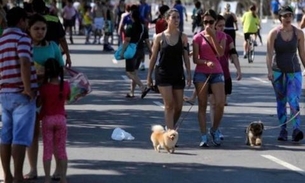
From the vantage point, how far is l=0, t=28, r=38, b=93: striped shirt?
389 inches

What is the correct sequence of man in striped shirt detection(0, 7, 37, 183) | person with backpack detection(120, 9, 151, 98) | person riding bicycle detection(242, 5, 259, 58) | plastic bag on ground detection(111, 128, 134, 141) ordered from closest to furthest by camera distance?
man in striped shirt detection(0, 7, 37, 183)
plastic bag on ground detection(111, 128, 134, 141)
person with backpack detection(120, 9, 151, 98)
person riding bicycle detection(242, 5, 259, 58)

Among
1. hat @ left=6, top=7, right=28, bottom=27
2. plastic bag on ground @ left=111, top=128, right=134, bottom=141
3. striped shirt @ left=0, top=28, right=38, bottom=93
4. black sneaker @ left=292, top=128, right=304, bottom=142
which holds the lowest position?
plastic bag on ground @ left=111, top=128, right=134, bottom=141

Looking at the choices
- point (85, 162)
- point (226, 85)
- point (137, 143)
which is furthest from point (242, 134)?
point (85, 162)

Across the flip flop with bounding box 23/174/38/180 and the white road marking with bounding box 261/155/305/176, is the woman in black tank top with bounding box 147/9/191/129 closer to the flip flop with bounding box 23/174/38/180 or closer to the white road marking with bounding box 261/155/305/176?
the white road marking with bounding box 261/155/305/176

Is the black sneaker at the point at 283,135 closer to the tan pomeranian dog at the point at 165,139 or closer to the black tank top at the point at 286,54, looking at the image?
the black tank top at the point at 286,54

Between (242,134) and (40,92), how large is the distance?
5.47 metres

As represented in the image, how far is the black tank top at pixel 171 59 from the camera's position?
516 inches

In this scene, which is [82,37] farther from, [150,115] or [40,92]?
[40,92]

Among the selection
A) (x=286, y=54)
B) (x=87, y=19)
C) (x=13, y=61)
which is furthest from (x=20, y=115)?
Answer: (x=87, y=19)

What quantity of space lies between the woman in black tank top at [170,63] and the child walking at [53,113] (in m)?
3.15

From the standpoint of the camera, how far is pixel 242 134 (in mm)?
14914

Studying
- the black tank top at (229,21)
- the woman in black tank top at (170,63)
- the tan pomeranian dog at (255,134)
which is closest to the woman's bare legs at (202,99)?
the woman in black tank top at (170,63)

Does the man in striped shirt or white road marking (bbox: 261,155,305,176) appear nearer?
the man in striped shirt

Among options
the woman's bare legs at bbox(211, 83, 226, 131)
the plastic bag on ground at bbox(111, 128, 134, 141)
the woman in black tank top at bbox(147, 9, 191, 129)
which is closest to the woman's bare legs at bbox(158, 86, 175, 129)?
the woman in black tank top at bbox(147, 9, 191, 129)
